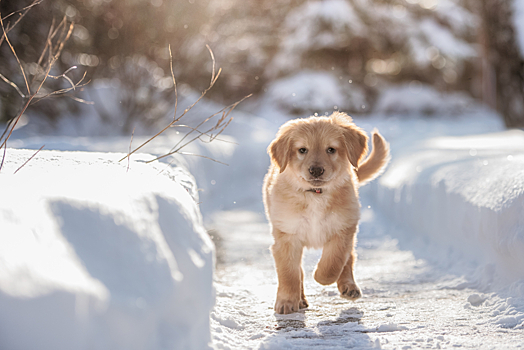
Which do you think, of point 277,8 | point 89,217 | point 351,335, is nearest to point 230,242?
point 351,335

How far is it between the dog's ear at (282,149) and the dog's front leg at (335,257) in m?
0.59

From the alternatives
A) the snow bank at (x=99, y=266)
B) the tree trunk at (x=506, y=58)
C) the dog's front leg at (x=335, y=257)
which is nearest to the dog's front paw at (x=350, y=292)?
the dog's front leg at (x=335, y=257)

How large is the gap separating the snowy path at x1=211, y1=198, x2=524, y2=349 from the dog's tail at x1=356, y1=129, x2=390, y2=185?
0.77 metres

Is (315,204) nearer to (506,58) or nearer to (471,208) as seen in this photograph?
(471,208)

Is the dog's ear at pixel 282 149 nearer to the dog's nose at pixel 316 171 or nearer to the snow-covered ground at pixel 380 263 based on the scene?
the dog's nose at pixel 316 171

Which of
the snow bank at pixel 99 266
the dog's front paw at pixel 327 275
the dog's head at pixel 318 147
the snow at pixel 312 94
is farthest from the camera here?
the snow at pixel 312 94

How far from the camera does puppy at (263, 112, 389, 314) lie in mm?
3143

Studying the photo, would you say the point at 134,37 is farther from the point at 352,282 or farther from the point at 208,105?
the point at 352,282

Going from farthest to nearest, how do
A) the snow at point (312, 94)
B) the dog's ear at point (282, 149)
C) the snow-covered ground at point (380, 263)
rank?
the snow at point (312, 94) → the dog's ear at point (282, 149) → the snow-covered ground at point (380, 263)

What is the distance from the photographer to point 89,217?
1.89 meters

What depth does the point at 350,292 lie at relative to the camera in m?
3.27

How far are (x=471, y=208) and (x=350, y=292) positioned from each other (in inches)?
52.0

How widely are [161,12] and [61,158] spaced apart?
787cm

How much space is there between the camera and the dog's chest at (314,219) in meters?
3.19
